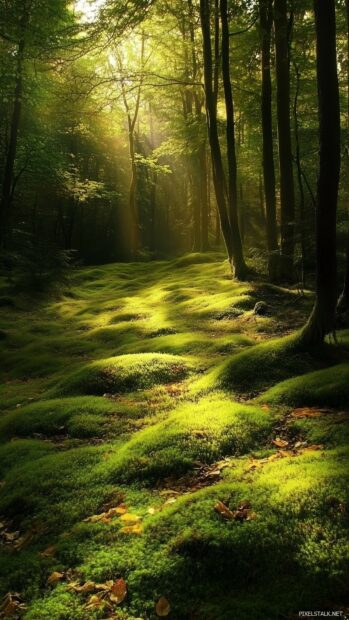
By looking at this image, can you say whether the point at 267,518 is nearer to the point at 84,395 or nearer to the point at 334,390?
the point at 334,390

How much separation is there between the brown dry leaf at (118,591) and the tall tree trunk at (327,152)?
18.7 feet

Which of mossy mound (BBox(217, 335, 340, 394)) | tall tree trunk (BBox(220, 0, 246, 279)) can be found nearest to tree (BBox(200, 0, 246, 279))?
tall tree trunk (BBox(220, 0, 246, 279))

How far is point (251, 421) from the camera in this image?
664cm

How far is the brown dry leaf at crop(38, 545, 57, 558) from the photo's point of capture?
460cm

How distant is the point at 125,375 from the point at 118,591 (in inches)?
238

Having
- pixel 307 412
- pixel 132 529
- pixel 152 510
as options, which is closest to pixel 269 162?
pixel 307 412

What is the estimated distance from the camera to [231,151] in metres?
17.6

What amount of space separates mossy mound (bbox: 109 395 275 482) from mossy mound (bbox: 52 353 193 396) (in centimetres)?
246

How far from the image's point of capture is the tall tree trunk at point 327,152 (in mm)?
7449

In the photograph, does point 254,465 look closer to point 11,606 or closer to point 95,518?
point 95,518

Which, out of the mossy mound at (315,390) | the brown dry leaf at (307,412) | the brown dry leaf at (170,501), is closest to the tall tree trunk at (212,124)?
the mossy mound at (315,390)

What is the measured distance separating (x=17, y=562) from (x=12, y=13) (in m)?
16.5

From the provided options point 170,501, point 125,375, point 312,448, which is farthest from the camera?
point 125,375

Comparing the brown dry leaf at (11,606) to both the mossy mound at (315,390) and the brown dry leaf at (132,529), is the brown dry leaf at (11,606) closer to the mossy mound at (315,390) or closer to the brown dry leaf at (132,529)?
the brown dry leaf at (132,529)
